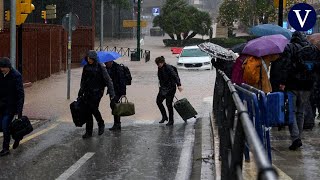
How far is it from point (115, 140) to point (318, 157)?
4.22 m

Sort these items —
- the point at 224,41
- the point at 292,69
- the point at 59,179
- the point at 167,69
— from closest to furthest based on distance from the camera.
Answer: the point at 59,179
the point at 292,69
the point at 167,69
the point at 224,41

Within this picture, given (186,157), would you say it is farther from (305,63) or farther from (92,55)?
(92,55)

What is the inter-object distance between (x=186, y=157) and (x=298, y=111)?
1904 mm

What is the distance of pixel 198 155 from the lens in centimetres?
923

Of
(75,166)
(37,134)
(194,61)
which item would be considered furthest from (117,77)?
(194,61)

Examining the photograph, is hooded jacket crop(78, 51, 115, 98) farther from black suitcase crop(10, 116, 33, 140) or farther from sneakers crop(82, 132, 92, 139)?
black suitcase crop(10, 116, 33, 140)

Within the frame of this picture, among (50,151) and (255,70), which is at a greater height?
(255,70)

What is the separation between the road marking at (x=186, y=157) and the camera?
792 cm

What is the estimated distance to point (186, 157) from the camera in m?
9.20

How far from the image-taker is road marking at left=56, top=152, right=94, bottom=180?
7.74 m

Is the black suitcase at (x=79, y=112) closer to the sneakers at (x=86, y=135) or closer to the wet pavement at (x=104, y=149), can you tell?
the sneakers at (x=86, y=135)

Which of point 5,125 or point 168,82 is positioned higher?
point 168,82

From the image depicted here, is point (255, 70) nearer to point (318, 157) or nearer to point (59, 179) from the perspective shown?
point (318, 157)

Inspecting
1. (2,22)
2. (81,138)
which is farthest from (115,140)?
(2,22)
